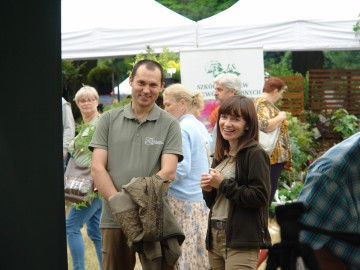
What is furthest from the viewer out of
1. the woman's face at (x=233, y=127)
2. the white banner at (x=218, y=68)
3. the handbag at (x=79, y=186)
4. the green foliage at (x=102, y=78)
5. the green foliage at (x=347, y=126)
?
the green foliage at (x=102, y=78)

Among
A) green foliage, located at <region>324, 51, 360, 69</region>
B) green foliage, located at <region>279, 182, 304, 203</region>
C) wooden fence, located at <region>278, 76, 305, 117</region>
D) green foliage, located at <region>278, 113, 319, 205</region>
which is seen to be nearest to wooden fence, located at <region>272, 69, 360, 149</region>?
wooden fence, located at <region>278, 76, 305, 117</region>

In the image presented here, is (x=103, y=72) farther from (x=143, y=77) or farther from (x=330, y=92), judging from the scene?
(x=143, y=77)

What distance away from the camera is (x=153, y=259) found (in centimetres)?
497

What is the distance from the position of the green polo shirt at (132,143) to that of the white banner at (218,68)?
4.65 metres

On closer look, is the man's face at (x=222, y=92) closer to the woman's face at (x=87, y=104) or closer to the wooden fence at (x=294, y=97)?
the woman's face at (x=87, y=104)

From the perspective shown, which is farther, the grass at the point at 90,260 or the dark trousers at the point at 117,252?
the grass at the point at 90,260

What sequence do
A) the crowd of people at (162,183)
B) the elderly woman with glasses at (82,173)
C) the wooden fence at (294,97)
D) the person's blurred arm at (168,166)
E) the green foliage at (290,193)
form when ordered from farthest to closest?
the wooden fence at (294,97)
the green foliage at (290,193)
the elderly woman with glasses at (82,173)
the person's blurred arm at (168,166)
the crowd of people at (162,183)

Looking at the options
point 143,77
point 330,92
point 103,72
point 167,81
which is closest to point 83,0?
point 167,81

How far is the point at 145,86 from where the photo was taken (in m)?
5.34

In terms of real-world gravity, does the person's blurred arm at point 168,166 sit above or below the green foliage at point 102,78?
below

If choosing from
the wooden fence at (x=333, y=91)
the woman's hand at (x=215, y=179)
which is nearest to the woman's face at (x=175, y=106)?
the woman's hand at (x=215, y=179)

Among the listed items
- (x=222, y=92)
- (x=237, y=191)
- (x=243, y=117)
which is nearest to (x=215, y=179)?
(x=237, y=191)

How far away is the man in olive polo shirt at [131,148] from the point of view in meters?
5.12

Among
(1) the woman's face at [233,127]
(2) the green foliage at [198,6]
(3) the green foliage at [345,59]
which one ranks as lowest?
(1) the woman's face at [233,127]
